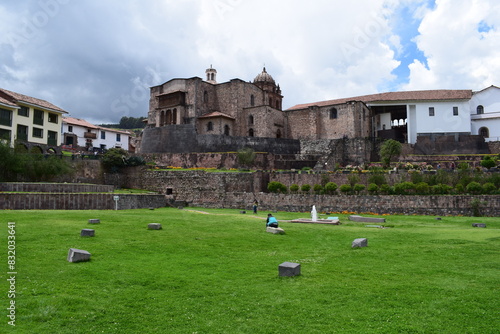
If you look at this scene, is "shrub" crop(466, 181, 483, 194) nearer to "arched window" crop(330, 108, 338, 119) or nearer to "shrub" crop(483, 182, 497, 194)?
"shrub" crop(483, 182, 497, 194)

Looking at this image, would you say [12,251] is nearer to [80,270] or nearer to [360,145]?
[80,270]

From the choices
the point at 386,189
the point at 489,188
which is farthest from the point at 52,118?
the point at 489,188

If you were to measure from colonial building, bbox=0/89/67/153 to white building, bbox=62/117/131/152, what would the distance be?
13504 mm

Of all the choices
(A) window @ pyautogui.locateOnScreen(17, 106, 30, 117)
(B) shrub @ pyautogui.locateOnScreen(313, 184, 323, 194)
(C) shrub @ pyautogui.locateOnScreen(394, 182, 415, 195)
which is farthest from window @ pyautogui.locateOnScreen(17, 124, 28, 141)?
(C) shrub @ pyautogui.locateOnScreen(394, 182, 415, 195)

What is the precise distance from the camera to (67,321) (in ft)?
18.0

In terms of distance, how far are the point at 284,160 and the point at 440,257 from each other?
3380 centimetres

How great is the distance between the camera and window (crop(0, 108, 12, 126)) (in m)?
36.3

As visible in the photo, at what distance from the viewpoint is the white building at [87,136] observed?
2290 inches

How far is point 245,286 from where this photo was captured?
7191 mm

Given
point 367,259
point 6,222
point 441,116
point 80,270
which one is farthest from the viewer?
point 441,116

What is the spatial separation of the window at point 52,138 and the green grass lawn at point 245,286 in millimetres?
34013

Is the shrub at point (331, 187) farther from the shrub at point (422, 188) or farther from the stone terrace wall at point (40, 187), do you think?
the stone terrace wall at point (40, 187)

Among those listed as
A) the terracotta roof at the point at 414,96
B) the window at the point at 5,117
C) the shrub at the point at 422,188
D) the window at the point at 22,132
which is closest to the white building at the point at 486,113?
the terracotta roof at the point at 414,96

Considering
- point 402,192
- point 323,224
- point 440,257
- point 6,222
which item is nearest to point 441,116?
point 402,192
